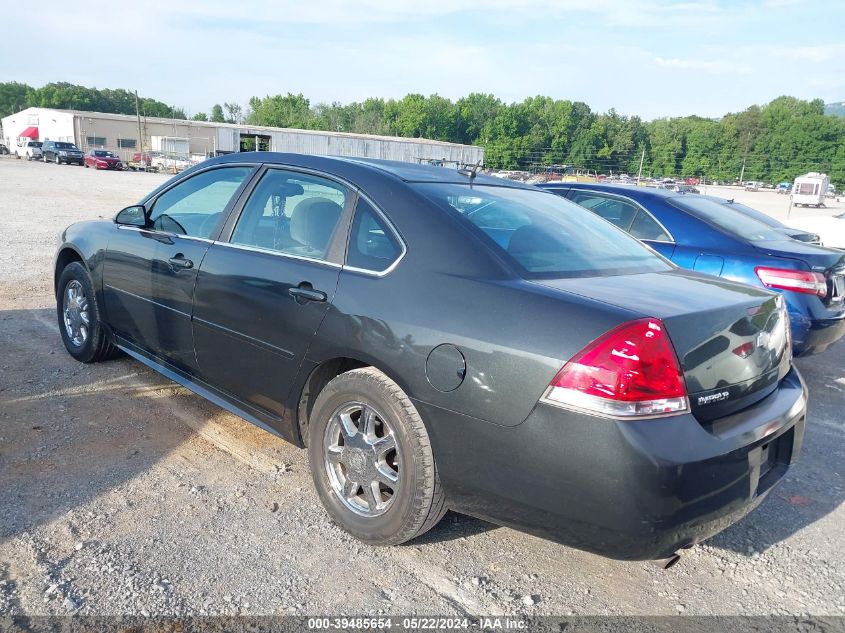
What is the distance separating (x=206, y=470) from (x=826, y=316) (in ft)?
15.2

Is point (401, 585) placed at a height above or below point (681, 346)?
below

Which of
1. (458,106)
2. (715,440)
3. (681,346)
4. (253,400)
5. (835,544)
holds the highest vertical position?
(458,106)

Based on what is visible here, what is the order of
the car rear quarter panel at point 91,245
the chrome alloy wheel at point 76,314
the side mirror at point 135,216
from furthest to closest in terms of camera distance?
the chrome alloy wheel at point 76,314
the car rear quarter panel at point 91,245
the side mirror at point 135,216

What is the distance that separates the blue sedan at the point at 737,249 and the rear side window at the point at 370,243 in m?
3.41

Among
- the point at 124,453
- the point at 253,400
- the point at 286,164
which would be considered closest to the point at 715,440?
the point at 253,400

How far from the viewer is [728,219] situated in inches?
237

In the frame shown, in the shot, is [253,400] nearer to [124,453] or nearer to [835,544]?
[124,453]

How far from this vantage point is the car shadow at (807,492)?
10.2 feet

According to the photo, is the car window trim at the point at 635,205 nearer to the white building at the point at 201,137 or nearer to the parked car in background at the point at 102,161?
the parked car in background at the point at 102,161

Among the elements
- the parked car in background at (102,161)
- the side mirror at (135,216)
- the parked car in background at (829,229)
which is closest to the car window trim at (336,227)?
the side mirror at (135,216)

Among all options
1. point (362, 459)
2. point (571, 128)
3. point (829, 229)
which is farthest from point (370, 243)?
point (571, 128)

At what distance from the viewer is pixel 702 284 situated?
2.85 meters

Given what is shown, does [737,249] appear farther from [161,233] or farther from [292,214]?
[161,233]

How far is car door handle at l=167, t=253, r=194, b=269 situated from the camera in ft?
11.8
